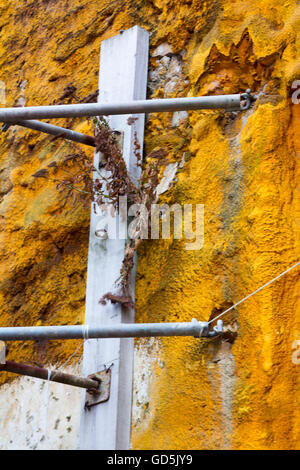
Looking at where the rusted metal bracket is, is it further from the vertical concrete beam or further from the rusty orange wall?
the rusty orange wall

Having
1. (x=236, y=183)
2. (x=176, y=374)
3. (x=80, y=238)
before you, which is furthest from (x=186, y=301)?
(x=80, y=238)

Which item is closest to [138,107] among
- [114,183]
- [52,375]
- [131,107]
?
[131,107]

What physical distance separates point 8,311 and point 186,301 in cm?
87

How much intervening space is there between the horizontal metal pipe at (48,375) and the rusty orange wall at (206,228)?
21 cm

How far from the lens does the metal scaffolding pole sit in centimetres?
268

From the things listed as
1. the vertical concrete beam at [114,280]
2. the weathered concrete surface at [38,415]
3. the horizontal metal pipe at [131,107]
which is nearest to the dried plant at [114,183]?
the vertical concrete beam at [114,280]

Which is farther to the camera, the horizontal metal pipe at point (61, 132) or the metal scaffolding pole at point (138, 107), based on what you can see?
the horizontal metal pipe at point (61, 132)

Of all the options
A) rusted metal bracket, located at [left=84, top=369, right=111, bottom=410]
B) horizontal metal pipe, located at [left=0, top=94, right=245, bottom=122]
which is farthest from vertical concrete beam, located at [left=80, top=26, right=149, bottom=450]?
horizontal metal pipe, located at [left=0, top=94, right=245, bottom=122]

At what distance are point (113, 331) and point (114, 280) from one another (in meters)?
0.48

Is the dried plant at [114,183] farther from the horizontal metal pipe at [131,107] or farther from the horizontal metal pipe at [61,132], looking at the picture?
the horizontal metal pipe at [131,107]

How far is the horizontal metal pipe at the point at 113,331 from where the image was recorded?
2395mm

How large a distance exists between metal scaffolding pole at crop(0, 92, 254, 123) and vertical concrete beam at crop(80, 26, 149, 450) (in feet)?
1.08

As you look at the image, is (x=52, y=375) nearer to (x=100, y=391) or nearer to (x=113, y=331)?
(x=100, y=391)

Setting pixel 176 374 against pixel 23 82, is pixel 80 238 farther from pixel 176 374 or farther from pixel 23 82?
pixel 23 82
